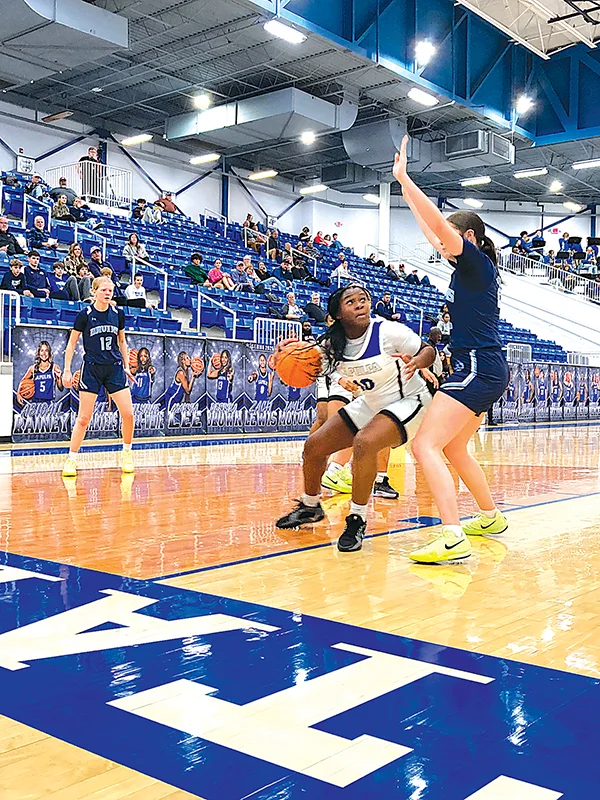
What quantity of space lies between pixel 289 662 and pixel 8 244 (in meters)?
13.4

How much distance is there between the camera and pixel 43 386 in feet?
38.3

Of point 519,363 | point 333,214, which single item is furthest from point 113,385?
point 333,214

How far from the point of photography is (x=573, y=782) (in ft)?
5.78

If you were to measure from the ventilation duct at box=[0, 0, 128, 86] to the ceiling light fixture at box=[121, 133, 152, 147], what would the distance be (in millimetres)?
7016

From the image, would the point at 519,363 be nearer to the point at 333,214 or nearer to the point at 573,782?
the point at 333,214

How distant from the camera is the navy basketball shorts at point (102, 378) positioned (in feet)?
25.7

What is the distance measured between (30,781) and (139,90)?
24932mm

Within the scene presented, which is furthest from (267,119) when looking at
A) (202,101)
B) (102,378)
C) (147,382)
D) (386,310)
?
(102,378)

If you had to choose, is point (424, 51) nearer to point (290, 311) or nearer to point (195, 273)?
point (195, 273)

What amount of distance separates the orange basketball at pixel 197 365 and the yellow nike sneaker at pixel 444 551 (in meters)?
10.0

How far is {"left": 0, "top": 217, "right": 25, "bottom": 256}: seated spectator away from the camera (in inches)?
570

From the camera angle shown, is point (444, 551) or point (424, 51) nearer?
point (444, 551)

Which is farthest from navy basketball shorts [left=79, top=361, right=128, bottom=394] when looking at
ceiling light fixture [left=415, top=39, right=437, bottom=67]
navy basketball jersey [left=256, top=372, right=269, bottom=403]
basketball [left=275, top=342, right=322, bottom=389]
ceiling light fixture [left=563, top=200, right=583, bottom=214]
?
ceiling light fixture [left=563, top=200, right=583, bottom=214]

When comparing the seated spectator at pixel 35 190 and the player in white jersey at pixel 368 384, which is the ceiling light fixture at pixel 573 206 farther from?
the player in white jersey at pixel 368 384
